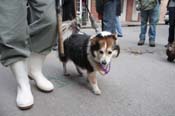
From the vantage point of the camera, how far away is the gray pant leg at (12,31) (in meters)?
1.78

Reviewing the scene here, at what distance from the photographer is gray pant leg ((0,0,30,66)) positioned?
1.78m

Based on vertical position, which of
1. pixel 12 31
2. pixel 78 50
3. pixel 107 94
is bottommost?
pixel 107 94

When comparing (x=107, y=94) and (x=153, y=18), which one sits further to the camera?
(x=153, y=18)

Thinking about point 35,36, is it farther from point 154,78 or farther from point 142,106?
point 154,78

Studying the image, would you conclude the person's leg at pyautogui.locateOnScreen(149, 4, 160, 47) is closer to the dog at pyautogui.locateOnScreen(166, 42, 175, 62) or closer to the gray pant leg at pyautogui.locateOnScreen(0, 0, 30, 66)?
the dog at pyautogui.locateOnScreen(166, 42, 175, 62)

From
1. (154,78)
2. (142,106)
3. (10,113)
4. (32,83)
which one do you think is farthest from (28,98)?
(154,78)

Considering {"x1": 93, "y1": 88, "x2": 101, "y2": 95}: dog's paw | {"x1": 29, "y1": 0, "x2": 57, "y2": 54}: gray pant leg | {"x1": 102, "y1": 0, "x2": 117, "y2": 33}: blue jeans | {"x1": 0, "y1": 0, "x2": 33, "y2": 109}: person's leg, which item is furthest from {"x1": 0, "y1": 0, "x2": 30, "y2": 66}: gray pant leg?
{"x1": 102, "y1": 0, "x2": 117, "y2": 33}: blue jeans

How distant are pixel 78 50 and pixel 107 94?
18.6 inches

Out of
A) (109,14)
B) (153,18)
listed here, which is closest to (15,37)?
(109,14)

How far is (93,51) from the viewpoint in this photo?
2.23 m

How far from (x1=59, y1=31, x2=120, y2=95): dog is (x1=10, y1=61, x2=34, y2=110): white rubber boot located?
1.92 feet

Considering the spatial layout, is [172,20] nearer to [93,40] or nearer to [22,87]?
[93,40]

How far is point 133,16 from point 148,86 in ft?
32.8

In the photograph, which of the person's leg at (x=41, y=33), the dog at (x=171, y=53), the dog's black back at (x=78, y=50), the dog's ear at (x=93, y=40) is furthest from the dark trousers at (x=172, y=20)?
the person's leg at (x=41, y=33)
